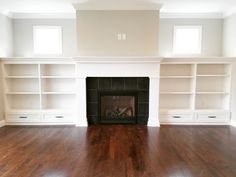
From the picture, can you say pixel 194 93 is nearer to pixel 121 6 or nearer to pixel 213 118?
pixel 213 118

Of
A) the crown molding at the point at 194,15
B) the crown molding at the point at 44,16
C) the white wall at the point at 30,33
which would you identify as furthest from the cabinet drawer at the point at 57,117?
the crown molding at the point at 194,15

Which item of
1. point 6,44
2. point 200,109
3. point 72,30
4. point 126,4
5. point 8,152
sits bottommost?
point 8,152

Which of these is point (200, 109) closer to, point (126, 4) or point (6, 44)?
point (126, 4)

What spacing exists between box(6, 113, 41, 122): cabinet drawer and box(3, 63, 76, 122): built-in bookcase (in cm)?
13

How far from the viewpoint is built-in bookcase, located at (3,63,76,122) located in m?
4.58

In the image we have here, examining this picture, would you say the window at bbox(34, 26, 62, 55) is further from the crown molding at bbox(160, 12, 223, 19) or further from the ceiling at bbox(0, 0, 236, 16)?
the crown molding at bbox(160, 12, 223, 19)

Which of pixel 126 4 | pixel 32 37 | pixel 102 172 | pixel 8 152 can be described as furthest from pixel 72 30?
pixel 102 172

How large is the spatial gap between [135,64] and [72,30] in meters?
1.95

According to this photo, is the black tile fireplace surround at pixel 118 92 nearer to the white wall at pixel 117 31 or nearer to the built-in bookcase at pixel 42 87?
the built-in bookcase at pixel 42 87

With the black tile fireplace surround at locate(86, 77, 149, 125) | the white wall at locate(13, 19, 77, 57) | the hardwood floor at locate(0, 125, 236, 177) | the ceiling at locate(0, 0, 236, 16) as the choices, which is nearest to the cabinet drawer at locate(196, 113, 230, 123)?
the hardwood floor at locate(0, 125, 236, 177)

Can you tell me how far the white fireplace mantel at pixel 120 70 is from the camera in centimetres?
414

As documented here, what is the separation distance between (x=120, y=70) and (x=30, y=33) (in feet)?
8.59

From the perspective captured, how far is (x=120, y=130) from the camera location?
4035mm

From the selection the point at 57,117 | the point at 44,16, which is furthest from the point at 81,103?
the point at 44,16
